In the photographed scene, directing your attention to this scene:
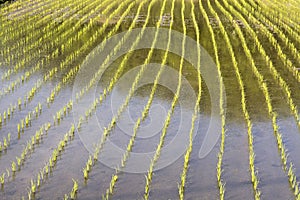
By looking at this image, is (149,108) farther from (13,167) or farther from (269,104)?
(13,167)

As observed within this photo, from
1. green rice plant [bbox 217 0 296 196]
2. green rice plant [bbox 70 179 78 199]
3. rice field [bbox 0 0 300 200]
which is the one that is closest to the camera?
green rice plant [bbox 70 179 78 199]

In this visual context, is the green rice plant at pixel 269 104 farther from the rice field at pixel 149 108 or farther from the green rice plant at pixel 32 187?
the green rice plant at pixel 32 187

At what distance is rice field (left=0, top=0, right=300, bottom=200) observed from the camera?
6.05m

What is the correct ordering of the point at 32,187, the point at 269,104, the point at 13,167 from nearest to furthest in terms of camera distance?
the point at 32,187
the point at 13,167
the point at 269,104

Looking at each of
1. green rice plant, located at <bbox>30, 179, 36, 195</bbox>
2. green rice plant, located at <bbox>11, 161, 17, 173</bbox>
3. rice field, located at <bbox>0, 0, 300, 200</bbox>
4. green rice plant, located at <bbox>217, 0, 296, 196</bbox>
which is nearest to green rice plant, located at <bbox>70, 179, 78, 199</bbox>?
rice field, located at <bbox>0, 0, 300, 200</bbox>

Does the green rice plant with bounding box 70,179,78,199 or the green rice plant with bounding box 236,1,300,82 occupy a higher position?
the green rice plant with bounding box 70,179,78,199

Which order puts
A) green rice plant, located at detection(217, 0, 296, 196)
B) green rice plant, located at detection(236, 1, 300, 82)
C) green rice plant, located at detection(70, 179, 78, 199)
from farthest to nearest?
green rice plant, located at detection(236, 1, 300, 82)
green rice plant, located at detection(217, 0, 296, 196)
green rice plant, located at detection(70, 179, 78, 199)

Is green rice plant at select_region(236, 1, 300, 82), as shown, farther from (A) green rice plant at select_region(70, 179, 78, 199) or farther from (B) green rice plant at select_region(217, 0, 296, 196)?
(A) green rice plant at select_region(70, 179, 78, 199)

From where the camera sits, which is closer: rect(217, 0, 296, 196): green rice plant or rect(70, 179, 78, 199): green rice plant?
rect(70, 179, 78, 199): green rice plant

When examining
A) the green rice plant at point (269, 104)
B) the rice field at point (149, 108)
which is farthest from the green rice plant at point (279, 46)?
the green rice plant at point (269, 104)

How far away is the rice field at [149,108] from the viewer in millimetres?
→ 6047

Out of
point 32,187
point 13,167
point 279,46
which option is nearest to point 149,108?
point 13,167

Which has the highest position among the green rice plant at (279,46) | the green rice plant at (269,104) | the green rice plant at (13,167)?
the green rice plant at (13,167)

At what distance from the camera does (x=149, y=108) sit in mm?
8609
